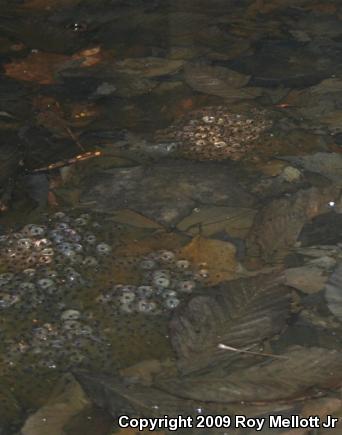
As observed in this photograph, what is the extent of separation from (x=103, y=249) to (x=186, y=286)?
0.71ft

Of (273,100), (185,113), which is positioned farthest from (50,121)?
(273,100)

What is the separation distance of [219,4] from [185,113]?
890mm

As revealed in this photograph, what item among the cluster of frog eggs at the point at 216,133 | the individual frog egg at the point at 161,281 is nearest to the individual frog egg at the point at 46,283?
the individual frog egg at the point at 161,281

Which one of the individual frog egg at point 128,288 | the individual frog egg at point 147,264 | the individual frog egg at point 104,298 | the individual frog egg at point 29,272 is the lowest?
the individual frog egg at point 104,298

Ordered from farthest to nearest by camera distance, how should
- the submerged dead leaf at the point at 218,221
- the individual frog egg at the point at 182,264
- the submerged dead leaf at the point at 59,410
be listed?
the submerged dead leaf at the point at 218,221 < the individual frog egg at the point at 182,264 < the submerged dead leaf at the point at 59,410

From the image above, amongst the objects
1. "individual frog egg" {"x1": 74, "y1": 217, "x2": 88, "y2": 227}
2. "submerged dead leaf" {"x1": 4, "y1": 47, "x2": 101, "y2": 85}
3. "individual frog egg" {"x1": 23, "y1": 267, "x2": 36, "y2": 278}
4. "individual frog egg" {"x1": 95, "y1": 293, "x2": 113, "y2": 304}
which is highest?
"submerged dead leaf" {"x1": 4, "y1": 47, "x2": 101, "y2": 85}

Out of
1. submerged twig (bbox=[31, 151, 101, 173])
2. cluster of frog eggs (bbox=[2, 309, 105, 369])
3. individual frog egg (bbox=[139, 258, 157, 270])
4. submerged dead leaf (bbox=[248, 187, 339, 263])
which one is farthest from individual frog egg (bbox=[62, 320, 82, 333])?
submerged twig (bbox=[31, 151, 101, 173])

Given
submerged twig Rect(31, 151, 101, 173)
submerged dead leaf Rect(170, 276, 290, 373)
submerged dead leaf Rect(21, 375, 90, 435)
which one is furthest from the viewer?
submerged twig Rect(31, 151, 101, 173)

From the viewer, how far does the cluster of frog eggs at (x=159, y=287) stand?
1.59 meters

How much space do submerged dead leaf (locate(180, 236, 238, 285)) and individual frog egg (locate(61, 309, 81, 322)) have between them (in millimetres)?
263

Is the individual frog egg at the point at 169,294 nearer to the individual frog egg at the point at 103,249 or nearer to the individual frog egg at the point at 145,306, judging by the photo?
the individual frog egg at the point at 145,306

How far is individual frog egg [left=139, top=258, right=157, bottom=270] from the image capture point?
1690 millimetres

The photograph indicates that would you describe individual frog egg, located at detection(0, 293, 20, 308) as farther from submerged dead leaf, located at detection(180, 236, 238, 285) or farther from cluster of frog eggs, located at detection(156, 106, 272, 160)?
cluster of frog eggs, located at detection(156, 106, 272, 160)

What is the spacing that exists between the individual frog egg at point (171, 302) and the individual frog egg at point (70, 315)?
168 millimetres
